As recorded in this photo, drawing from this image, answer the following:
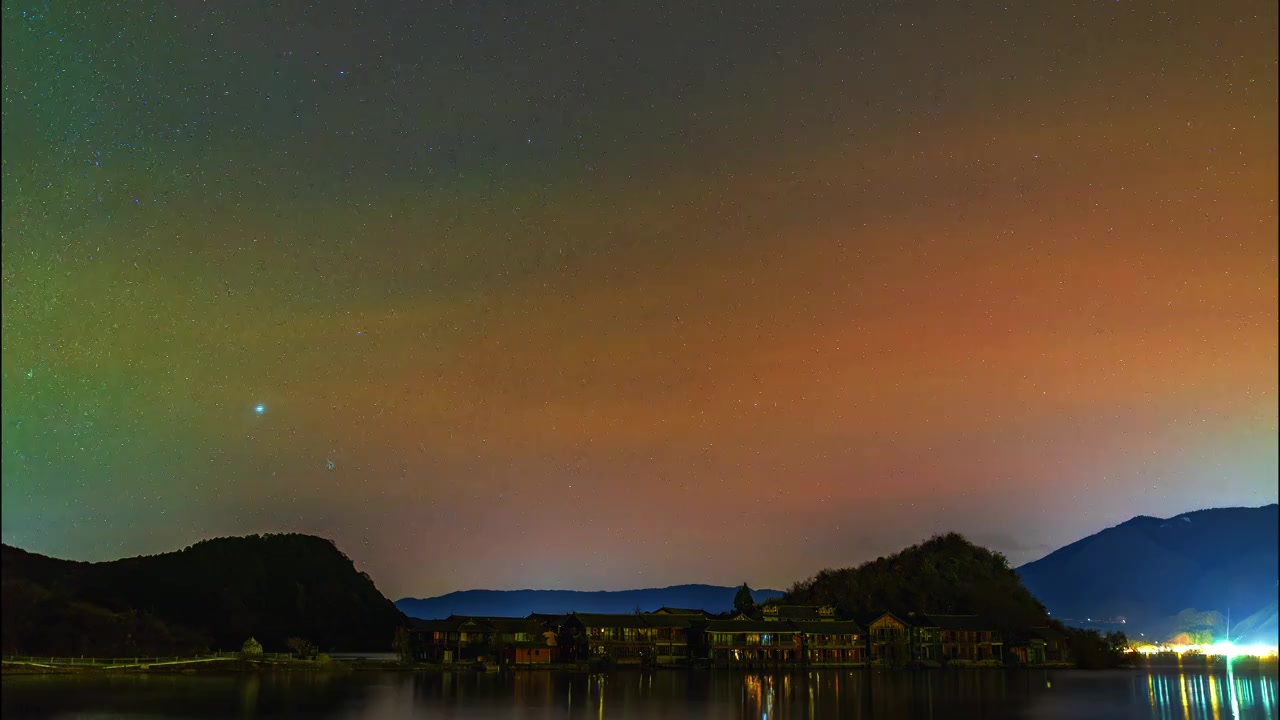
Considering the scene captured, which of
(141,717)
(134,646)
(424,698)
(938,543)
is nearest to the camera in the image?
(141,717)

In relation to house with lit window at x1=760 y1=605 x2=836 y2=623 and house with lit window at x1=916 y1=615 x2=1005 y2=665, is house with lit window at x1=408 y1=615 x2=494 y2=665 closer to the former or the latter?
house with lit window at x1=760 y1=605 x2=836 y2=623

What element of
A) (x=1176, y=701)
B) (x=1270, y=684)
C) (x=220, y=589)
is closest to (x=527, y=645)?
(x=220, y=589)

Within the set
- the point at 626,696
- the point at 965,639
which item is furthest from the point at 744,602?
the point at 626,696

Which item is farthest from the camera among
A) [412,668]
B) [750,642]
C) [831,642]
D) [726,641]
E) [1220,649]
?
[1220,649]

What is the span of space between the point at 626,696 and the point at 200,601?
2950 inches

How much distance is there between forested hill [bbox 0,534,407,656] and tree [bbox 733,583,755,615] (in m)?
56.3

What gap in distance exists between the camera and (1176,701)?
61094 millimetres

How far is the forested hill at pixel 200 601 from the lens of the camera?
1874 inches

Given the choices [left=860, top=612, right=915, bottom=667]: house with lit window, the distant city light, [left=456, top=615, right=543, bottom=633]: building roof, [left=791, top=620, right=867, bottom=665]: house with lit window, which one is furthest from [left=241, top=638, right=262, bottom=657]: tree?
the distant city light

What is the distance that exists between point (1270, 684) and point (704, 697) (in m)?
50.2

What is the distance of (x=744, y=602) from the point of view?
11075 centimetres

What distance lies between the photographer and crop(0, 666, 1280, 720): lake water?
160 ft

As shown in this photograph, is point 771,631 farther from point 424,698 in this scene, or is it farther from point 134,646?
point 134,646

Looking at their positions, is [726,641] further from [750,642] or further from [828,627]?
[828,627]
